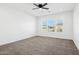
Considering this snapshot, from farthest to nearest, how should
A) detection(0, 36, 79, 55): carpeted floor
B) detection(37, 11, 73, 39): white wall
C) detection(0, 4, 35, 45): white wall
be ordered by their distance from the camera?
detection(37, 11, 73, 39): white wall → detection(0, 4, 35, 45): white wall → detection(0, 36, 79, 55): carpeted floor

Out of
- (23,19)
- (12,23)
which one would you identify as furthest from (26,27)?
(12,23)

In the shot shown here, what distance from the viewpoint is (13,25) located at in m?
5.41

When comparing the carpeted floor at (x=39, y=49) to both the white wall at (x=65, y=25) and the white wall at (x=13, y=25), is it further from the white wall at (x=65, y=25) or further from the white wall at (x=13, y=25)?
the white wall at (x=65, y=25)

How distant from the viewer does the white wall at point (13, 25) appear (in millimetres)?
4668

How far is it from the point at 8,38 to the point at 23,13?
2.48 m

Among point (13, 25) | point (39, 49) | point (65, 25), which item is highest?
point (13, 25)

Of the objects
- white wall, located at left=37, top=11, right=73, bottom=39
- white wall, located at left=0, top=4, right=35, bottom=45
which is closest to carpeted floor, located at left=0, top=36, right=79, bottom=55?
white wall, located at left=0, top=4, right=35, bottom=45

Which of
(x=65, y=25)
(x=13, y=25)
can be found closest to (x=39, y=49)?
(x=13, y=25)

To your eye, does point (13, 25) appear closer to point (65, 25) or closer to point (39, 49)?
point (39, 49)

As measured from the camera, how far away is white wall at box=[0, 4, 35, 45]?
4.67 metres

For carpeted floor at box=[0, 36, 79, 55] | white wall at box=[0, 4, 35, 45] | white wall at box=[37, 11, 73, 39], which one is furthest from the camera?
white wall at box=[37, 11, 73, 39]

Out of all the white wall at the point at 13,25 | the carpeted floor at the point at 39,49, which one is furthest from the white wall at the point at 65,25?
the white wall at the point at 13,25

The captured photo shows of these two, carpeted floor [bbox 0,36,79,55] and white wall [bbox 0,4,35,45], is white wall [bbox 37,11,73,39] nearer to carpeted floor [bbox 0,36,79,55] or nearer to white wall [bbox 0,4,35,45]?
carpeted floor [bbox 0,36,79,55]

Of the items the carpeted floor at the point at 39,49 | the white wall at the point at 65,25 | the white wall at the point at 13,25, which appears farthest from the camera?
the white wall at the point at 65,25
